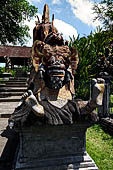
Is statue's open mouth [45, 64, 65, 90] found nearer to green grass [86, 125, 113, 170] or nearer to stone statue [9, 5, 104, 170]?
stone statue [9, 5, 104, 170]

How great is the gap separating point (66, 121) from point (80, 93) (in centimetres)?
712

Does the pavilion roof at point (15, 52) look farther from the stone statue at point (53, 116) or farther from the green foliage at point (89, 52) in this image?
the stone statue at point (53, 116)

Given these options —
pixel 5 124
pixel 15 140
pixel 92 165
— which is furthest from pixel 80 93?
pixel 92 165

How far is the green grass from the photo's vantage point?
264 cm

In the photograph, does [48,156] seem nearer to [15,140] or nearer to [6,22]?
[15,140]

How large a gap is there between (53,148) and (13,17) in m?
9.91

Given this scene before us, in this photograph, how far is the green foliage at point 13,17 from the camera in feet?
31.0

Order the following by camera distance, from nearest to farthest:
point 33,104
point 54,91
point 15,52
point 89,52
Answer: point 33,104 → point 54,91 → point 89,52 → point 15,52

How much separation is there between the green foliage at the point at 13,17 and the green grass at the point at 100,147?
868 cm

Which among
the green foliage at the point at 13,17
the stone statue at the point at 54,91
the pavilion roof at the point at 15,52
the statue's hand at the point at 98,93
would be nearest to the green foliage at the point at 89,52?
the green foliage at the point at 13,17

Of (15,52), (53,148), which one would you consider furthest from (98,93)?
(15,52)

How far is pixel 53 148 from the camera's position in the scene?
6.89 ft

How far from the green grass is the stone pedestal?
639mm

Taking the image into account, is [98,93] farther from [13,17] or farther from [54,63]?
[13,17]
